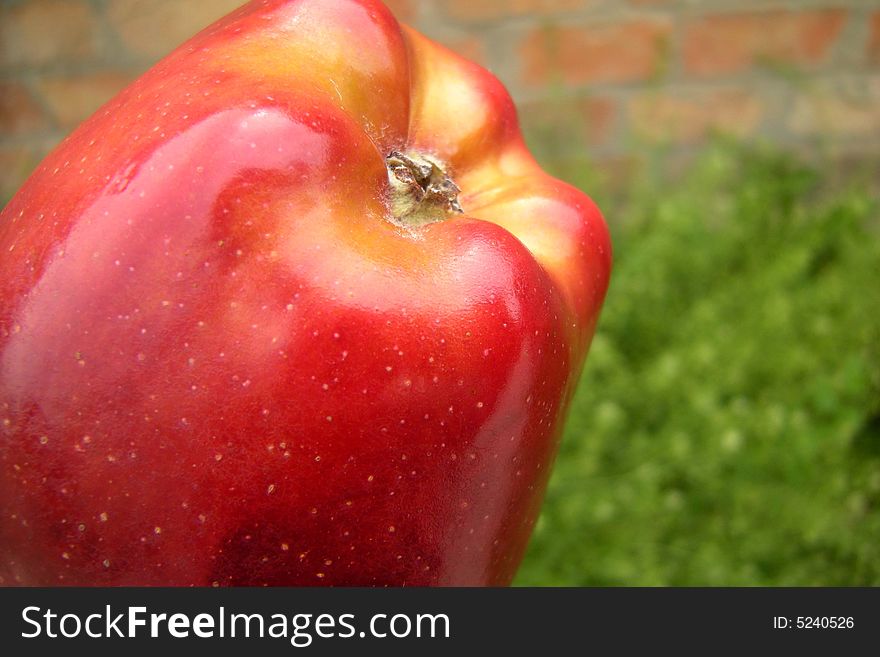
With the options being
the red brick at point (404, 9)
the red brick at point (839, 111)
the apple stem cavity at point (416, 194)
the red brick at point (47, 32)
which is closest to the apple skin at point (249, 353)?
the apple stem cavity at point (416, 194)

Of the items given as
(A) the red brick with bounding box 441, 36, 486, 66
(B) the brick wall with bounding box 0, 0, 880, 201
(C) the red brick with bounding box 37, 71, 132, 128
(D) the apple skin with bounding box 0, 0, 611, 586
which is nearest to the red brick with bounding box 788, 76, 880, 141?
(B) the brick wall with bounding box 0, 0, 880, 201

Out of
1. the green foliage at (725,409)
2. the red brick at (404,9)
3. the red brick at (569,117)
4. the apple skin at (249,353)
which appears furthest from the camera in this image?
the red brick at (569,117)

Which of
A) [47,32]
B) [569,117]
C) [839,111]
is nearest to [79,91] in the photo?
[47,32]

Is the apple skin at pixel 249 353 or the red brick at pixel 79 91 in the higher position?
the apple skin at pixel 249 353

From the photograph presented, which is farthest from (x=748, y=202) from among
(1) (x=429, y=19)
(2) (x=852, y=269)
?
(1) (x=429, y=19)

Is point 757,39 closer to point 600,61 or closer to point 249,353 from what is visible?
point 600,61

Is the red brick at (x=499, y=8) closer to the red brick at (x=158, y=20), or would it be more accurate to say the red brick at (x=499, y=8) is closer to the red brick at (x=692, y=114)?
the red brick at (x=692, y=114)

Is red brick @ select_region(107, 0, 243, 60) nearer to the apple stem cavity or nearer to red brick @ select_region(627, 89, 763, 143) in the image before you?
red brick @ select_region(627, 89, 763, 143)
